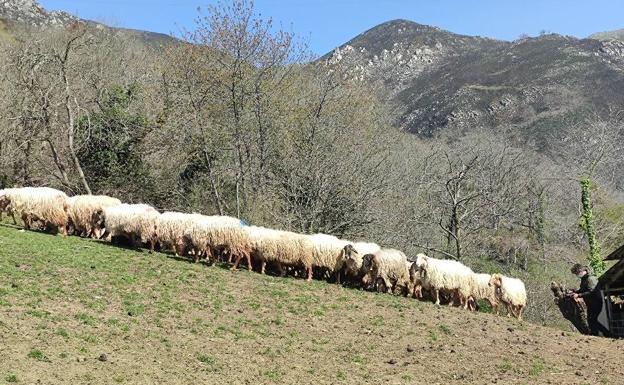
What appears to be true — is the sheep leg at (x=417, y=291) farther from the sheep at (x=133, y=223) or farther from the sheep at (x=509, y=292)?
the sheep at (x=133, y=223)

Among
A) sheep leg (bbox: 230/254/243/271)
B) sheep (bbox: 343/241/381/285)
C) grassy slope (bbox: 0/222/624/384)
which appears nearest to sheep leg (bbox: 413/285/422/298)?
grassy slope (bbox: 0/222/624/384)

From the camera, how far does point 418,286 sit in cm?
1770

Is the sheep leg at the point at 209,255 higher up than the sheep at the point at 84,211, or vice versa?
the sheep at the point at 84,211

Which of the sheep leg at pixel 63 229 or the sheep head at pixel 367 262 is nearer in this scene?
the sheep head at pixel 367 262

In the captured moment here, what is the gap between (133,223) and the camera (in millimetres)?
18438

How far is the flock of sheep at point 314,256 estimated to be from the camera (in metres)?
17.6

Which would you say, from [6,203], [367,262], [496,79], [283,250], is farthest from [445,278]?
[496,79]

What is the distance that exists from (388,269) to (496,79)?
98653mm

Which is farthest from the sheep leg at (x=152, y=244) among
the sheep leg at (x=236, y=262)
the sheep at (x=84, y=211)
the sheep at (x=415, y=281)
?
the sheep at (x=415, y=281)

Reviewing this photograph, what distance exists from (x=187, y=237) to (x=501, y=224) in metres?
32.0

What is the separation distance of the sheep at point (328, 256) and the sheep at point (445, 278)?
229 cm

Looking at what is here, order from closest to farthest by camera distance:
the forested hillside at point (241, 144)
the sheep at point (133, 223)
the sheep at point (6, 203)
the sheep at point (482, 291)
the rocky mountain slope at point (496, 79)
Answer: the sheep at point (482, 291), the sheep at point (133, 223), the sheep at point (6, 203), the forested hillside at point (241, 144), the rocky mountain slope at point (496, 79)

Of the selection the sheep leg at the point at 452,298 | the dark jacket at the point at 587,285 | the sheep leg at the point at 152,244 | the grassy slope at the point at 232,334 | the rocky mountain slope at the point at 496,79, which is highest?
the rocky mountain slope at the point at 496,79

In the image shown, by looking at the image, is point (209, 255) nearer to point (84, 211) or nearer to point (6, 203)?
point (84, 211)
